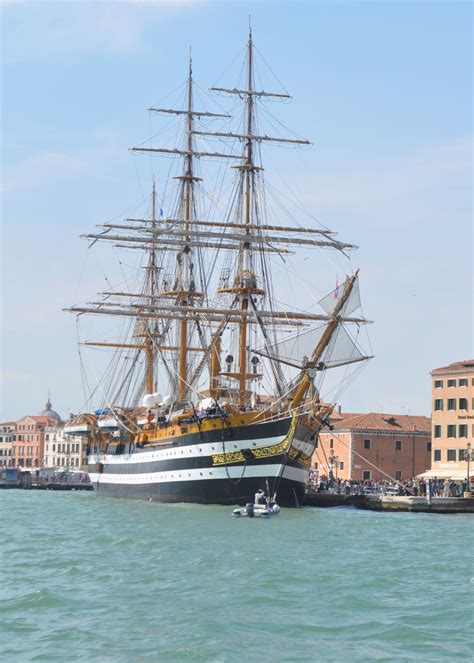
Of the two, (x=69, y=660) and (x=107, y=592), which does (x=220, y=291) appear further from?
(x=69, y=660)

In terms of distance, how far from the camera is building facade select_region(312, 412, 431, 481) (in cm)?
10775

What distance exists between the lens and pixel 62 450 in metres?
181

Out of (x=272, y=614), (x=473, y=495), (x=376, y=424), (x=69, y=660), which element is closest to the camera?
(x=69, y=660)

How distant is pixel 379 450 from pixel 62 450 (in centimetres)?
8273

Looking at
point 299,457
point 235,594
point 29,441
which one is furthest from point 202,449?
point 29,441

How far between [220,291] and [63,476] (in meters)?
73.6

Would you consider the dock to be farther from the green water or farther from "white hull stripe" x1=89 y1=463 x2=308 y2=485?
the green water

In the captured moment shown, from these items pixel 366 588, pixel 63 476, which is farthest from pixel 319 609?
pixel 63 476

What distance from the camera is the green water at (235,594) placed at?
24.8 m

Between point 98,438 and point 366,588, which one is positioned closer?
point 366,588

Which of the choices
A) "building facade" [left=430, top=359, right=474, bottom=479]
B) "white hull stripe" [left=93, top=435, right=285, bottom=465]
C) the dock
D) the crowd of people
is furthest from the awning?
"white hull stripe" [left=93, top=435, right=285, bottom=465]

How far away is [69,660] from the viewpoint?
77.0ft

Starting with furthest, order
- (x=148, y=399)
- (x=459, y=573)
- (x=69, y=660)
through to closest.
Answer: (x=148, y=399) → (x=459, y=573) → (x=69, y=660)

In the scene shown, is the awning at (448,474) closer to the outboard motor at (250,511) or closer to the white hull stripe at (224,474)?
the white hull stripe at (224,474)
